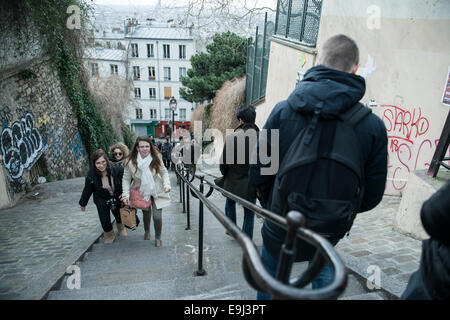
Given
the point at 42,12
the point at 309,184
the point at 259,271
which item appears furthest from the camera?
the point at 42,12

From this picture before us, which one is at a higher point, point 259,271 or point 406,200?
point 259,271

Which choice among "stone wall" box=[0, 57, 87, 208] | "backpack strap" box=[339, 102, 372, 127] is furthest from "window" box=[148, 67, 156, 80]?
"backpack strap" box=[339, 102, 372, 127]

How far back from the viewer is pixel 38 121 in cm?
823

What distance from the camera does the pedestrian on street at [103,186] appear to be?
385cm

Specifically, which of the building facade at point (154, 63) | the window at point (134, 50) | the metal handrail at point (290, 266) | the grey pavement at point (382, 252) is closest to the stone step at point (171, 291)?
the grey pavement at point (382, 252)

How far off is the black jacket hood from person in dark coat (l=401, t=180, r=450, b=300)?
Answer: 576 mm

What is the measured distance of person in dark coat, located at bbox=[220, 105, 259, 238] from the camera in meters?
3.24

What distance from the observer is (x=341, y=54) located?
157cm

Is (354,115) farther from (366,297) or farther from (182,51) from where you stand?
(182,51)

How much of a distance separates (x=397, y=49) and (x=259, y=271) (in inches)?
226

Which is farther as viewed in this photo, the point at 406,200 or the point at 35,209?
the point at 35,209

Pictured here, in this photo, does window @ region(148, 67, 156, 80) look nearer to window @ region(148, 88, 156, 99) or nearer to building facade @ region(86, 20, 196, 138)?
building facade @ region(86, 20, 196, 138)
